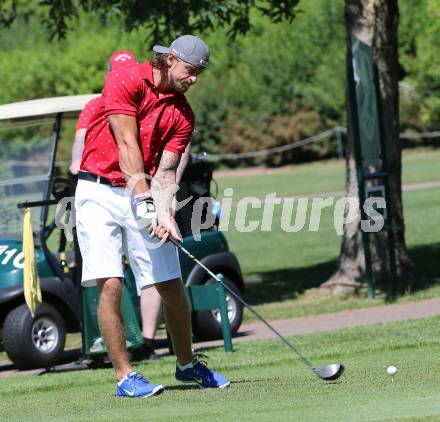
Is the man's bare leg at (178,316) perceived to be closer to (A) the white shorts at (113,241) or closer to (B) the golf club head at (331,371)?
(A) the white shorts at (113,241)

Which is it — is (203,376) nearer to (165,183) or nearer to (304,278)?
(165,183)

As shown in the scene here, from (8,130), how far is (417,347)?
4.35 metres

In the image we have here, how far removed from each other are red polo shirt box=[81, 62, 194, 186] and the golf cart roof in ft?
11.3

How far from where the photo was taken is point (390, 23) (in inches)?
547

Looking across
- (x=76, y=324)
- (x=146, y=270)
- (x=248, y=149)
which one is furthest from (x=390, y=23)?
(x=248, y=149)

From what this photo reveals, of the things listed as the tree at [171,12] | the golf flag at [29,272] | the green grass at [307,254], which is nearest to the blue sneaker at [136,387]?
the golf flag at [29,272]

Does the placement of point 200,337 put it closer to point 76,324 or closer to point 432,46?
point 76,324

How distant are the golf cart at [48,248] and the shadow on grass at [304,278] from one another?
10.2 feet

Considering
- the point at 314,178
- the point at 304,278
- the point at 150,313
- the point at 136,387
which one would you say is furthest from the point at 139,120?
the point at 314,178

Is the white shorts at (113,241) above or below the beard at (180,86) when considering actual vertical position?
below

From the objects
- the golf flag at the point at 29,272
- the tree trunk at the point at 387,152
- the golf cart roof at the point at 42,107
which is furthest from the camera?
the tree trunk at the point at 387,152

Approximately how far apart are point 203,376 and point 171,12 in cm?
860

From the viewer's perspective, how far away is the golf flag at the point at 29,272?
9.30 metres

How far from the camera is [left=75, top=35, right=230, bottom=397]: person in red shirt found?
277 inches
